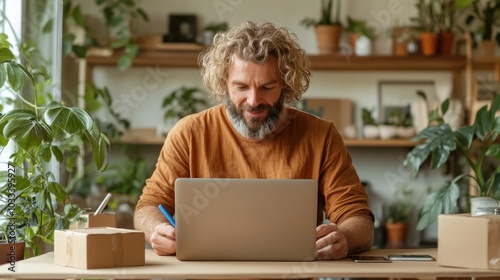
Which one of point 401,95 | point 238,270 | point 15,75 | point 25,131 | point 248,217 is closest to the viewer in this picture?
point 238,270

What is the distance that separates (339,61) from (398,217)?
1.02m

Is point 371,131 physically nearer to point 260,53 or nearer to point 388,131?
point 388,131

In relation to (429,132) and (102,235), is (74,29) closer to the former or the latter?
(429,132)

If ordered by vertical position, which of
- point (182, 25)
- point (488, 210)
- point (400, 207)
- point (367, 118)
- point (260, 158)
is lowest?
point (400, 207)

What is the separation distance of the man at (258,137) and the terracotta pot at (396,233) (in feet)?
7.26

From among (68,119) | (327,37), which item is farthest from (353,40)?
(68,119)

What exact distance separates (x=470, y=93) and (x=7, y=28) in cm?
273

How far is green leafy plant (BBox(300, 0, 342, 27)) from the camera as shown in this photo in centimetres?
500

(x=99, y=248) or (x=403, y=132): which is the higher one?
(x=403, y=132)

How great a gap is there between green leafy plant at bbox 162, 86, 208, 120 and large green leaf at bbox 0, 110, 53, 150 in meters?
2.45

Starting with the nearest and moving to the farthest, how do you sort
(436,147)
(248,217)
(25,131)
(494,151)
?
(248,217) < (25,131) < (494,151) < (436,147)

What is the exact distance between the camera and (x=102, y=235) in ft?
6.89

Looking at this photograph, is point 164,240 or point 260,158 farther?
point 260,158

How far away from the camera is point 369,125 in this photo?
16.4ft
